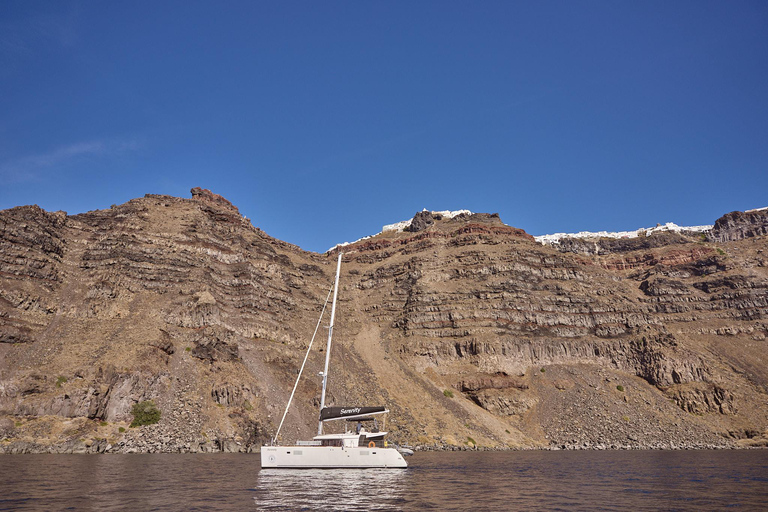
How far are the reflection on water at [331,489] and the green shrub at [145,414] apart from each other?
30.6 meters

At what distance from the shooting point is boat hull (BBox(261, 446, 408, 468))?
138 feet

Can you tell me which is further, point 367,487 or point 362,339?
point 362,339

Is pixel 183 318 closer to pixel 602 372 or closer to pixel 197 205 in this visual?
pixel 197 205

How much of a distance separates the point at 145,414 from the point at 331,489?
43731mm

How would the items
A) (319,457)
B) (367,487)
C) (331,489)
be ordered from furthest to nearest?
(319,457) < (367,487) < (331,489)

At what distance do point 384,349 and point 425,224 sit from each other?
244 ft

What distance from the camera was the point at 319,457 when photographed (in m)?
42.2

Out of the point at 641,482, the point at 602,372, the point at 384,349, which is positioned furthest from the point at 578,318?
the point at 641,482

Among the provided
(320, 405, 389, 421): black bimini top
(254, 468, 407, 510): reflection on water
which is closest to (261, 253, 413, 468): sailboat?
(254, 468, 407, 510): reflection on water

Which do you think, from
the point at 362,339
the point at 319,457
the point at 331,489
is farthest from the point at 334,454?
the point at 362,339

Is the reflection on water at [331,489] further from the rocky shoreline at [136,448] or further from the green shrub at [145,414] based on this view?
the green shrub at [145,414]

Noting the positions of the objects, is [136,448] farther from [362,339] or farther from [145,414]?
[362,339]

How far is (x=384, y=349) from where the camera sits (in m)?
109

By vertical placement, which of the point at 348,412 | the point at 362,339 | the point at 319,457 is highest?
the point at 362,339
